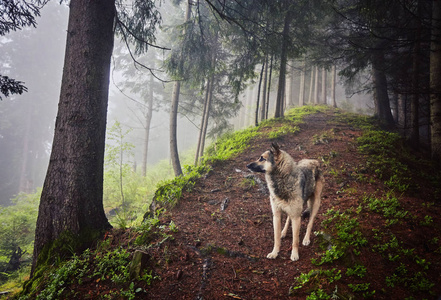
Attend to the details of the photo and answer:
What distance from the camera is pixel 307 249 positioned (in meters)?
3.37

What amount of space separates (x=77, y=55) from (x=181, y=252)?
4.53 metres

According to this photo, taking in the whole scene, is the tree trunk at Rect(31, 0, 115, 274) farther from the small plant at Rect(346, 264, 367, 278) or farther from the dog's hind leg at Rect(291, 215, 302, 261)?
the small plant at Rect(346, 264, 367, 278)

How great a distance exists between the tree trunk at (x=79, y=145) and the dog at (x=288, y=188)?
132 inches

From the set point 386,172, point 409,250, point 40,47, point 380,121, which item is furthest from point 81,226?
point 40,47

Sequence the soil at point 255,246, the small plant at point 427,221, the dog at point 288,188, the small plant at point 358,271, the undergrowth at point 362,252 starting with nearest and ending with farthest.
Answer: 1. the undergrowth at point 362,252
2. the small plant at point 358,271
3. the soil at point 255,246
4. the dog at point 288,188
5. the small plant at point 427,221

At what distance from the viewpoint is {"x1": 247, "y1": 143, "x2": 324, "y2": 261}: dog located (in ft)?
10.6

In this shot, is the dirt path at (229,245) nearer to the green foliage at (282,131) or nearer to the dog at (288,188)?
the dog at (288,188)

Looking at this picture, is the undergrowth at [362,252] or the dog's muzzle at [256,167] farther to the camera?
the dog's muzzle at [256,167]

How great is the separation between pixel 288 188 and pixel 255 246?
132 centimetres

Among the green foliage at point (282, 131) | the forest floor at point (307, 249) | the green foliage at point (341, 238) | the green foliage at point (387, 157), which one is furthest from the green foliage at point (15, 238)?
the green foliage at point (387, 157)

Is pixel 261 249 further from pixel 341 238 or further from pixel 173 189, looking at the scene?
pixel 173 189

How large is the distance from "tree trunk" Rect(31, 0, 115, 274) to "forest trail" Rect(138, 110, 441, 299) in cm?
160

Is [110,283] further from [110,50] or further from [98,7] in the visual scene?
[98,7]

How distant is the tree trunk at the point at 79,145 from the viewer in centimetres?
360
